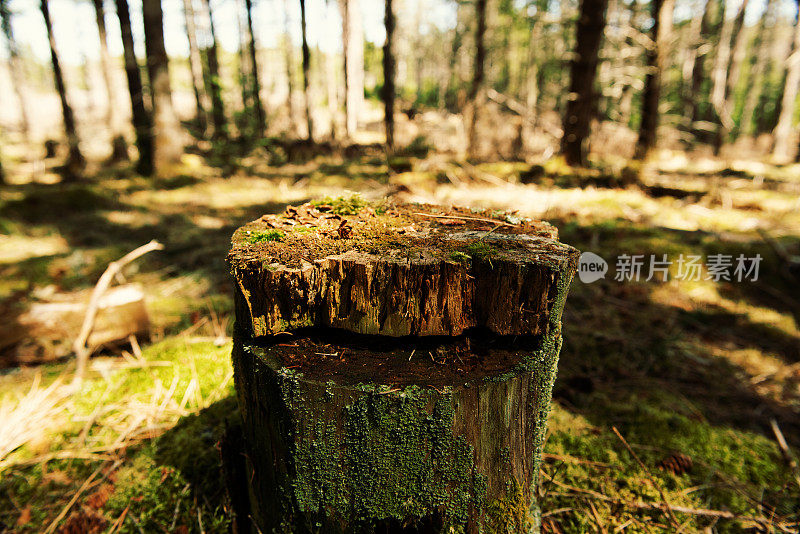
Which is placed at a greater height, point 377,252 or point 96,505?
point 377,252

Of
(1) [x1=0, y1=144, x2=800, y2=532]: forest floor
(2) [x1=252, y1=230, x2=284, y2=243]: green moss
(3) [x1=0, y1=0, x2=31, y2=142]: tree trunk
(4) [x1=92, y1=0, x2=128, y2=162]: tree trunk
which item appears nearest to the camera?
(2) [x1=252, y1=230, x2=284, y2=243]: green moss

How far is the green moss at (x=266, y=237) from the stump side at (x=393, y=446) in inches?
14.2

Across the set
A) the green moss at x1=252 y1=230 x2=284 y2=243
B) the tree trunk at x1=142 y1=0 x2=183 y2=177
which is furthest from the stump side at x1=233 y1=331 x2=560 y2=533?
the tree trunk at x1=142 y1=0 x2=183 y2=177

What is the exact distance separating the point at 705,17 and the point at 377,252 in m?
28.3

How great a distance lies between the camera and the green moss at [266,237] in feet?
4.69

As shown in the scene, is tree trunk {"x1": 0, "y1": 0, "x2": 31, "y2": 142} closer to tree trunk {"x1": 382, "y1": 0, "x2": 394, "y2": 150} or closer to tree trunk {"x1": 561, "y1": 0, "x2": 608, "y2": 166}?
tree trunk {"x1": 382, "y1": 0, "x2": 394, "y2": 150}

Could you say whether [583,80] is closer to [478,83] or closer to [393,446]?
[478,83]

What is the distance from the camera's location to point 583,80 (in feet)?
24.3

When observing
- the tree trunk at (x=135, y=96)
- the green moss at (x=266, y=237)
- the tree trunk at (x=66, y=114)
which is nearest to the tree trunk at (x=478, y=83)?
the tree trunk at (x=135, y=96)

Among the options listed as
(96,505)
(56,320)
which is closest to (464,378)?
(96,505)

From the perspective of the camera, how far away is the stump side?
45.5 inches

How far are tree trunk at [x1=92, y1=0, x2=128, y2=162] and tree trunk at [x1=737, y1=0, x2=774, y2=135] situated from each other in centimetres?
3752

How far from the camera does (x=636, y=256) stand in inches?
183

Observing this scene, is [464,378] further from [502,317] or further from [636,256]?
[636,256]
